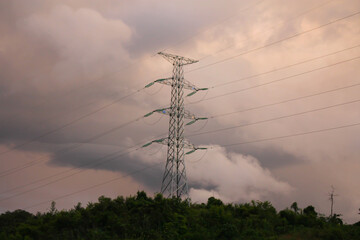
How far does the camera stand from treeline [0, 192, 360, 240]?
4859 cm

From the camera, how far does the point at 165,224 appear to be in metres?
52.2

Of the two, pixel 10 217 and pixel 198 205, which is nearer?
pixel 198 205

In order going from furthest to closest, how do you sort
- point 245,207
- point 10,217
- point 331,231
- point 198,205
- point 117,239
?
point 10,217 < point 198,205 < point 245,207 < point 331,231 < point 117,239

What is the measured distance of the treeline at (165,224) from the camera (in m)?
48.6

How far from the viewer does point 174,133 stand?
59.8 metres

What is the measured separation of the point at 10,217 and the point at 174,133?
61682 mm

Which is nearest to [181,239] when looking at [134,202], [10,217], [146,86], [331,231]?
[134,202]

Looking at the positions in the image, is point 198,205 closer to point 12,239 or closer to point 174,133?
point 174,133

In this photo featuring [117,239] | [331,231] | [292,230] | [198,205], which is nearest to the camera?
[117,239]

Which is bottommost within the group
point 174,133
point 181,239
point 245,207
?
point 181,239

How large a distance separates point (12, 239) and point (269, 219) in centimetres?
3476

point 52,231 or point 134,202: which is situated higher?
point 134,202

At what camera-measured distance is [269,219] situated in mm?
58875

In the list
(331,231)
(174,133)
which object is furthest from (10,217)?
(331,231)
